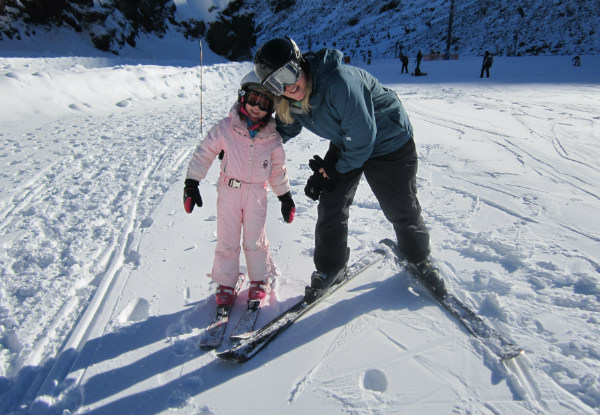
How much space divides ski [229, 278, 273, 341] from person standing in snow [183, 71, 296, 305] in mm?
76

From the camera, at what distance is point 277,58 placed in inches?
77.2

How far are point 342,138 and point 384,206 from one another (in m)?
0.57

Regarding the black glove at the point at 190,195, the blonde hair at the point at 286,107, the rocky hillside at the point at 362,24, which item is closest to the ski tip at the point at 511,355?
the blonde hair at the point at 286,107

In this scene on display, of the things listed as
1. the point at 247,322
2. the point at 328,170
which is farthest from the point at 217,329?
the point at 328,170

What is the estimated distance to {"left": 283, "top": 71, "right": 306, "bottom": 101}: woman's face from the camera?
204 cm

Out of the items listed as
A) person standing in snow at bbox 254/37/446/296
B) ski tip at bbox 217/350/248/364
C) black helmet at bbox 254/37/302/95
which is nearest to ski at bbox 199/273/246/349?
ski tip at bbox 217/350/248/364

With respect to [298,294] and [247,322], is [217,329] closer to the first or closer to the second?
[247,322]

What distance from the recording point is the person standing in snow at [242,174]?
2.29 m

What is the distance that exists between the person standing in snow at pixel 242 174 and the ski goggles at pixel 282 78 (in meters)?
0.17

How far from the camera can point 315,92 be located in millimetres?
2090

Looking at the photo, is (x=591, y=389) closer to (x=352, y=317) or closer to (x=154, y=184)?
(x=352, y=317)

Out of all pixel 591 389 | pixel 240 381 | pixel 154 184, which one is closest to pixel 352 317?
pixel 240 381

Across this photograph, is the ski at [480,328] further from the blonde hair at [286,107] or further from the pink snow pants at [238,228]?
the blonde hair at [286,107]

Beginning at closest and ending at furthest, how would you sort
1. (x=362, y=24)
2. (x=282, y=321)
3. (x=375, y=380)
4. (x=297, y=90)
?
(x=375, y=380), (x=297, y=90), (x=282, y=321), (x=362, y=24)
